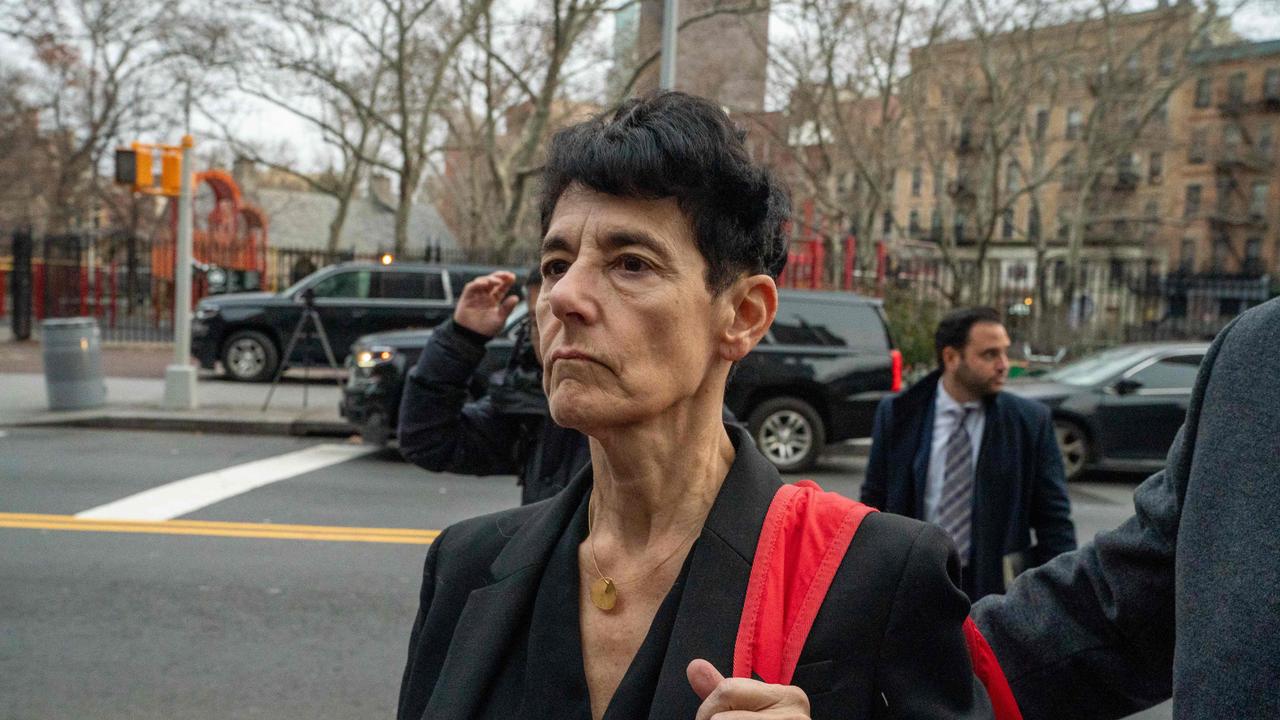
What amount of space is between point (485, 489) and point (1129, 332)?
1810 centimetres

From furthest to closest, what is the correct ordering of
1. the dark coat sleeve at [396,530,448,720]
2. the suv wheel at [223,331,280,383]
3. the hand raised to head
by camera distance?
the suv wheel at [223,331,280,383] → the hand raised to head → the dark coat sleeve at [396,530,448,720]

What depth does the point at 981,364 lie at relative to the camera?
15.2 ft

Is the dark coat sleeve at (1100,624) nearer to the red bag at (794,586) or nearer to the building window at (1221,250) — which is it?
the red bag at (794,586)

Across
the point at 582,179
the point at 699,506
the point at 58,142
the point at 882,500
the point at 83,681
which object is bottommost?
the point at 83,681

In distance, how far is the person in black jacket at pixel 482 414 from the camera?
3541 mm

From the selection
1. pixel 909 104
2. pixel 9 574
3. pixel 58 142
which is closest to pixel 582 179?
pixel 9 574

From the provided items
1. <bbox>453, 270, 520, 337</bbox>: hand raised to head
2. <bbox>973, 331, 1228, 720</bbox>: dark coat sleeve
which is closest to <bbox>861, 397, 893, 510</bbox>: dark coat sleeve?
<bbox>453, 270, 520, 337</bbox>: hand raised to head

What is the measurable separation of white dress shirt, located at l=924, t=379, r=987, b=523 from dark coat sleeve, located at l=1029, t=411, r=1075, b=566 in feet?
0.79

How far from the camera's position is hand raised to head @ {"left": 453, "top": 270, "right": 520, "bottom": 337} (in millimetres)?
3508

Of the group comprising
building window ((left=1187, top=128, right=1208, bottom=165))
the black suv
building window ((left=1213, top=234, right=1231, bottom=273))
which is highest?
building window ((left=1187, top=128, right=1208, bottom=165))

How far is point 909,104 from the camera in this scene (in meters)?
30.6

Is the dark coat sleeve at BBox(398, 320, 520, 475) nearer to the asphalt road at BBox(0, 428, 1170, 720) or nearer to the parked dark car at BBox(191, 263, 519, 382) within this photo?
the asphalt road at BBox(0, 428, 1170, 720)

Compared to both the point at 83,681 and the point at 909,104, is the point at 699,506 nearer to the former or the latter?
the point at 83,681

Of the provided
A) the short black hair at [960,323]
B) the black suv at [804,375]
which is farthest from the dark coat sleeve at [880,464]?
the black suv at [804,375]
